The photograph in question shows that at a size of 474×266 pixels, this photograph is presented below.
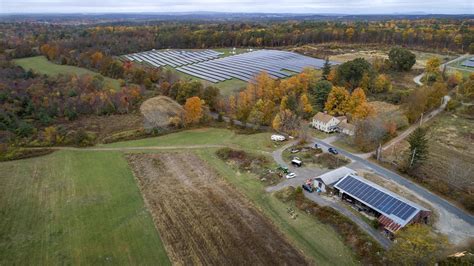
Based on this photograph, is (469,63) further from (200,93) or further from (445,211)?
(445,211)

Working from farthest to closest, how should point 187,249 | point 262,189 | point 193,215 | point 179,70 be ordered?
point 179,70, point 262,189, point 193,215, point 187,249

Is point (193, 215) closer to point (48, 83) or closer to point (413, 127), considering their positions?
point (413, 127)

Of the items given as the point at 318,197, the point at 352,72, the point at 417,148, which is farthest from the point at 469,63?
the point at 318,197

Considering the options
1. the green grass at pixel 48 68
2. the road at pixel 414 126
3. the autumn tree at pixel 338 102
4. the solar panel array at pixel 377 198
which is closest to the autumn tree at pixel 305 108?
the autumn tree at pixel 338 102

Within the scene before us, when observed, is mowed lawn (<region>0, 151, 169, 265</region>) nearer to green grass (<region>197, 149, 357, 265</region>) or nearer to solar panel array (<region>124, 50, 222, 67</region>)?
green grass (<region>197, 149, 357, 265</region>)

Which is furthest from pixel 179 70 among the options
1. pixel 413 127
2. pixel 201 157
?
pixel 413 127
